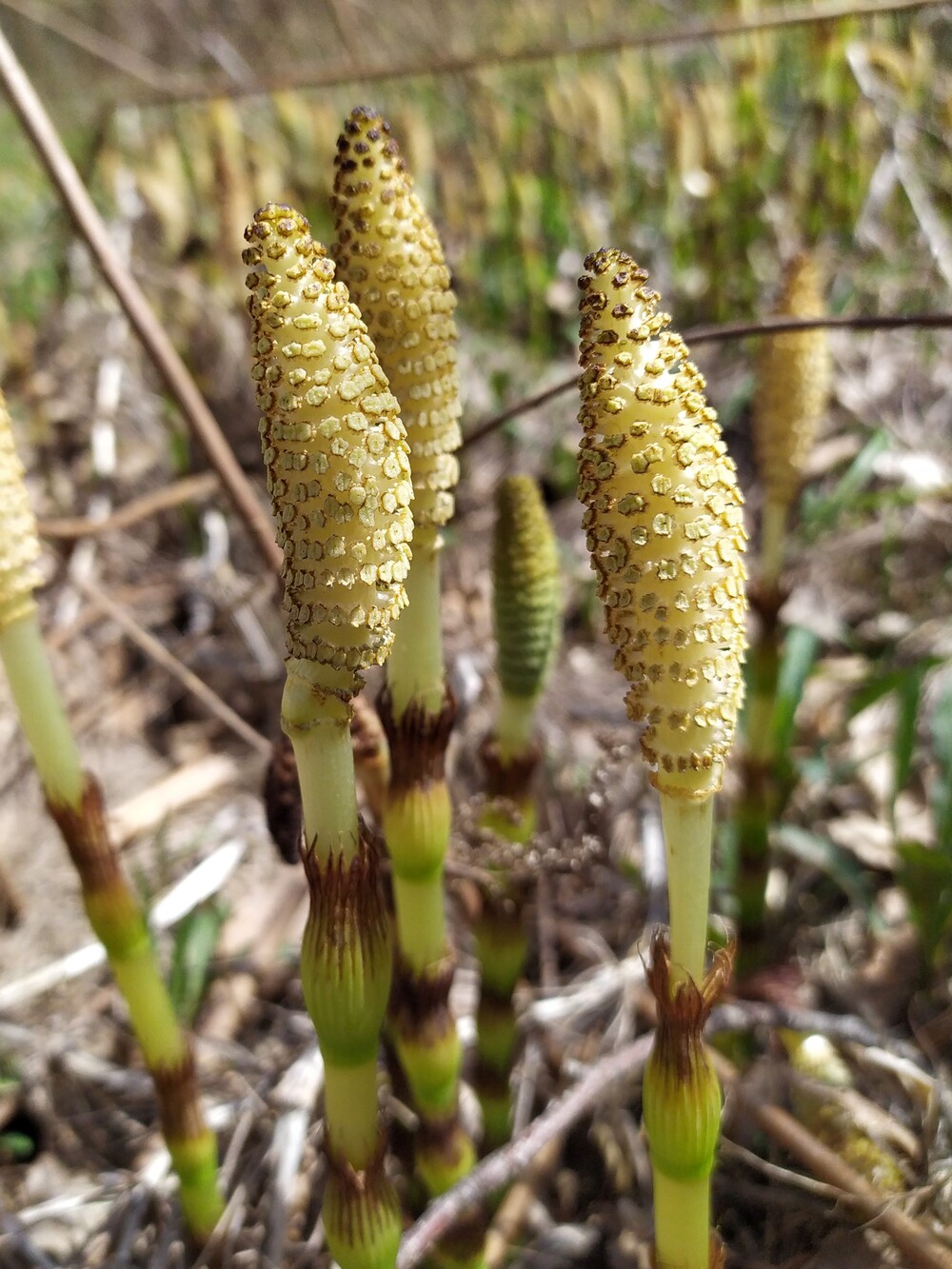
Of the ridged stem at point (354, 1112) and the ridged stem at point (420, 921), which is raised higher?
the ridged stem at point (420, 921)

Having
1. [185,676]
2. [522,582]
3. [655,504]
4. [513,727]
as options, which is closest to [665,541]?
[655,504]

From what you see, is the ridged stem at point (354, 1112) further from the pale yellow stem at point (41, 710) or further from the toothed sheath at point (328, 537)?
the pale yellow stem at point (41, 710)

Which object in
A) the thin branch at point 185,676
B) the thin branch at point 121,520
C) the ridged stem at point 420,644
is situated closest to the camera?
the ridged stem at point 420,644

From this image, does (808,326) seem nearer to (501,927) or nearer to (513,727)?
(513,727)

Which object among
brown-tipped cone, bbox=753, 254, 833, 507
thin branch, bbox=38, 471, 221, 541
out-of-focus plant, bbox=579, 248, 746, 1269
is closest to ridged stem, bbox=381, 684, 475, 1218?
out-of-focus plant, bbox=579, 248, 746, 1269

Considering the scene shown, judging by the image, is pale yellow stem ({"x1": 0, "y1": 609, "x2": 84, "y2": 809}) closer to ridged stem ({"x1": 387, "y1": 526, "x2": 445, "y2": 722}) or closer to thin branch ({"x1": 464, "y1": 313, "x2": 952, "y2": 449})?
ridged stem ({"x1": 387, "y1": 526, "x2": 445, "y2": 722})

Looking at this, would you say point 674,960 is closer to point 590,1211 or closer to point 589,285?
point 589,285

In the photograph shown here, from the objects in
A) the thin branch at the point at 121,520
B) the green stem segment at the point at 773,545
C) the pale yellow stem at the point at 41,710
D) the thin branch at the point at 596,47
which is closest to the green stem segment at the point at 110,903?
the pale yellow stem at the point at 41,710
